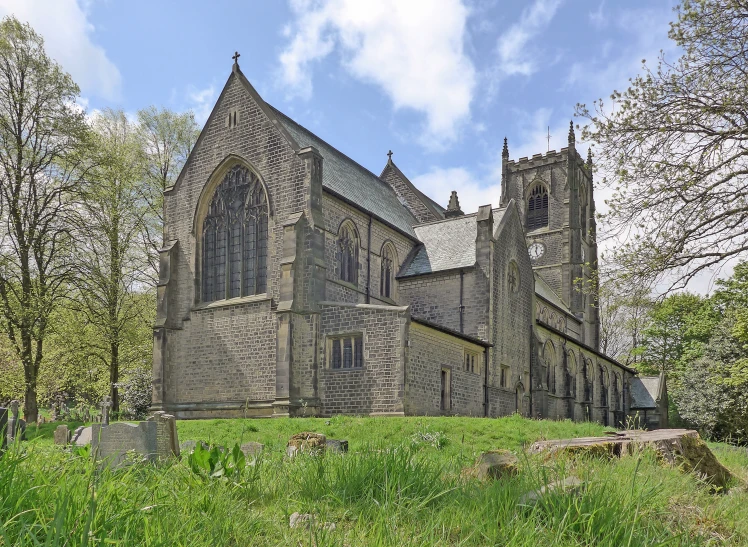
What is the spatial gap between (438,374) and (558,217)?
34.9 m

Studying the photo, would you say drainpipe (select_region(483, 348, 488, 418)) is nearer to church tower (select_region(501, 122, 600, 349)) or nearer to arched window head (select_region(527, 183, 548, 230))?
church tower (select_region(501, 122, 600, 349))

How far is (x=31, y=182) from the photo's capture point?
2925 centimetres

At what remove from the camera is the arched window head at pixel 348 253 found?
91.2 ft

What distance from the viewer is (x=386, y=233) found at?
102ft

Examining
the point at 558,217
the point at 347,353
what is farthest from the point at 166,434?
the point at 558,217

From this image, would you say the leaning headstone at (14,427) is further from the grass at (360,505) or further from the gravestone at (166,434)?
the gravestone at (166,434)

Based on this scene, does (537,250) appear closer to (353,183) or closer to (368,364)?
(353,183)

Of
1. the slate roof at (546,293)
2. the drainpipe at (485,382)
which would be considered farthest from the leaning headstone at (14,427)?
the slate roof at (546,293)

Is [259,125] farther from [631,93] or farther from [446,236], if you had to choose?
[631,93]

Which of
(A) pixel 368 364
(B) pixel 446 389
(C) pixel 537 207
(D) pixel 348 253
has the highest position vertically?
(C) pixel 537 207

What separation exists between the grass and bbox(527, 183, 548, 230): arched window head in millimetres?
52156

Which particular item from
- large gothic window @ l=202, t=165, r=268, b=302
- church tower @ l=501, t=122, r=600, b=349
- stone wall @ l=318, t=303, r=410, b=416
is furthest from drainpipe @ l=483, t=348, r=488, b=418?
church tower @ l=501, t=122, r=600, b=349

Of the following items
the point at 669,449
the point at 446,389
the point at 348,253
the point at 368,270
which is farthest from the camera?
the point at 368,270

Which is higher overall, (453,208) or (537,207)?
(537,207)
